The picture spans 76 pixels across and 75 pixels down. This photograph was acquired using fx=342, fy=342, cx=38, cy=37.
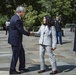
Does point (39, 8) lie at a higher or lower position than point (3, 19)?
higher


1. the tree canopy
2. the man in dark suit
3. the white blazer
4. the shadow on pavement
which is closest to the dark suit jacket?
the man in dark suit

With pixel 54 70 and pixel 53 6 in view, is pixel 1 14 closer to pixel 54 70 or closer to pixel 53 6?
pixel 53 6

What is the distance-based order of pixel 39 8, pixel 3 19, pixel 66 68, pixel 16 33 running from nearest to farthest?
1. pixel 16 33
2. pixel 66 68
3. pixel 3 19
4. pixel 39 8

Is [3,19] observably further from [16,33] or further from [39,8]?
→ [16,33]

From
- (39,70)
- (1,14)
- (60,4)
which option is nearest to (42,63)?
(39,70)

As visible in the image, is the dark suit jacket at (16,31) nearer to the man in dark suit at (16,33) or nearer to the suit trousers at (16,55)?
the man in dark suit at (16,33)

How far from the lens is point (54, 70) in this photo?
9.98 m

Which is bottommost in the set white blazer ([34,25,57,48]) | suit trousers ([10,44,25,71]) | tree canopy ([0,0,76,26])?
suit trousers ([10,44,25,71])

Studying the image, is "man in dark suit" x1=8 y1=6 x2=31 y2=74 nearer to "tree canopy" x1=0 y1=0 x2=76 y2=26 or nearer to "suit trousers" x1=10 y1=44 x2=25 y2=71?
"suit trousers" x1=10 y1=44 x2=25 y2=71

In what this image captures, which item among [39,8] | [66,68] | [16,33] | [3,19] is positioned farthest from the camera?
[39,8]

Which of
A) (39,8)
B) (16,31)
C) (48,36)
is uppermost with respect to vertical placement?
(39,8)

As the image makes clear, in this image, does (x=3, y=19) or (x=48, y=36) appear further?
(x=3, y=19)

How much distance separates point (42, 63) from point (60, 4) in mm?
57548

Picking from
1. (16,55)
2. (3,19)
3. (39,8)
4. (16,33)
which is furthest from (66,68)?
(39,8)
